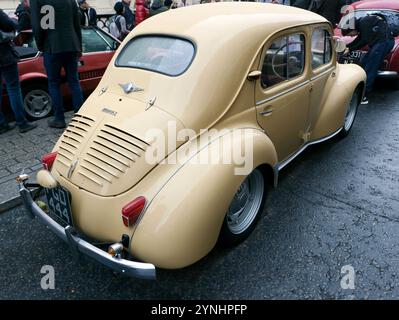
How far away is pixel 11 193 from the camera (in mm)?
3299

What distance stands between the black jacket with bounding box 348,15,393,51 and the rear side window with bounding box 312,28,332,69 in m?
2.43

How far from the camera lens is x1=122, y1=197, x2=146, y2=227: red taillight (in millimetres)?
2051

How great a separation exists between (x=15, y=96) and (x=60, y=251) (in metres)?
2.65

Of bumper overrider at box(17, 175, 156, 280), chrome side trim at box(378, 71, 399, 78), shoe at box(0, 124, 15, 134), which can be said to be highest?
bumper overrider at box(17, 175, 156, 280)

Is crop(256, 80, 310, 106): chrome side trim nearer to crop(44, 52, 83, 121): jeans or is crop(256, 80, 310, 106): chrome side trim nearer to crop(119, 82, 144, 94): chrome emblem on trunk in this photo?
crop(119, 82, 144, 94): chrome emblem on trunk

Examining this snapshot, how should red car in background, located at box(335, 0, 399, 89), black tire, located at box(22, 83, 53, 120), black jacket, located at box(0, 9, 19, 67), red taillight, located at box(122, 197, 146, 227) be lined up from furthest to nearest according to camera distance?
red car in background, located at box(335, 0, 399, 89) → black tire, located at box(22, 83, 53, 120) → black jacket, located at box(0, 9, 19, 67) → red taillight, located at box(122, 197, 146, 227)

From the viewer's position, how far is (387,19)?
6.27 m

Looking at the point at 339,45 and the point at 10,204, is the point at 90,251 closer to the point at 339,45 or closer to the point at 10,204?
the point at 10,204

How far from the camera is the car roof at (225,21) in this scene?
265 cm

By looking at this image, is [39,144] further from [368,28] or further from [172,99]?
[368,28]

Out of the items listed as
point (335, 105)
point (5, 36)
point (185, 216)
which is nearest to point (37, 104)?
point (5, 36)

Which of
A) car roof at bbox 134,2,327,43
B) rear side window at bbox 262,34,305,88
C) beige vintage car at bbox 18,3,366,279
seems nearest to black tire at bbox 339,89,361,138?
beige vintage car at bbox 18,3,366,279

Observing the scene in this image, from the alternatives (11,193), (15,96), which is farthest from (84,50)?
(11,193)

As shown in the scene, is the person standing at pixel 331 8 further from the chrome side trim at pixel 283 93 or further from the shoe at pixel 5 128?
the shoe at pixel 5 128
